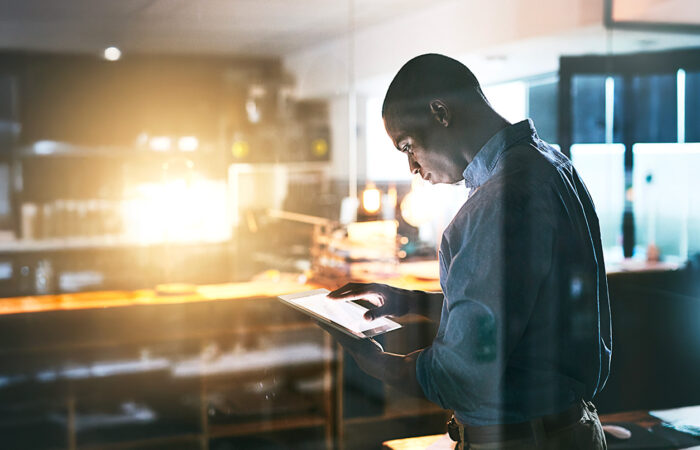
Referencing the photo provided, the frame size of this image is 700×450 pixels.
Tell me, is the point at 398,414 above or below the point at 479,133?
below

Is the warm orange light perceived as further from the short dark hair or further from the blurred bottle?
the blurred bottle

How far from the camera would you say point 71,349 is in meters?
2.58

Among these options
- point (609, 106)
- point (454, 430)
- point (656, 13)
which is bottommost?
point (454, 430)

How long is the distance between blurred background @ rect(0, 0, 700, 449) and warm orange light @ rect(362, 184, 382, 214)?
0.04 feet

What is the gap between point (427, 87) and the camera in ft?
4.59

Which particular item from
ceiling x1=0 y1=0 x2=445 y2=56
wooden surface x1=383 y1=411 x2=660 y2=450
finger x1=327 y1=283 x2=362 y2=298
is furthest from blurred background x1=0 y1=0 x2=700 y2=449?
finger x1=327 y1=283 x2=362 y2=298

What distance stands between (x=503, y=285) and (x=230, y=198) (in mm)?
1422

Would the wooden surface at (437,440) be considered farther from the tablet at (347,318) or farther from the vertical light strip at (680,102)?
the vertical light strip at (680,102)

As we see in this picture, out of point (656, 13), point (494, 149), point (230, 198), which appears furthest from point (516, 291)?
point (656, 13)

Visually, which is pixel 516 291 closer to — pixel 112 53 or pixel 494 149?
pixel 494 149

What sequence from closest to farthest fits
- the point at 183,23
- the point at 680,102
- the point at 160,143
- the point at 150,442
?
the point at 183,23
the point at 150,442
the point at 160,143
the point at 680,102

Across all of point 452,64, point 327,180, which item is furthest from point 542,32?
point 452,64

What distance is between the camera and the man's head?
133cm

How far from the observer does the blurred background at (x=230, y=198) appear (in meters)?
2.16
